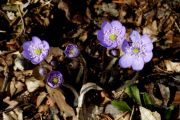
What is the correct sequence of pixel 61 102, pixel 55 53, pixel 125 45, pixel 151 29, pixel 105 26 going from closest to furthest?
pixel 125 45 < pixel 105 26 < pixel 61 102 < pixel 55 53 < pixel 151 29

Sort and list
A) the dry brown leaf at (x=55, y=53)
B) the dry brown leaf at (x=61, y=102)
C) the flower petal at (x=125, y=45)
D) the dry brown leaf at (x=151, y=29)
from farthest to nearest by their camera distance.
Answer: the dry brown leaf at (x=151, y=29), the dry brown leaf at (x=55, y=53), the dry brown leaf at (x=61, y=102), the flower petal at (x=125, y=45)

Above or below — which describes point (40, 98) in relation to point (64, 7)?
below

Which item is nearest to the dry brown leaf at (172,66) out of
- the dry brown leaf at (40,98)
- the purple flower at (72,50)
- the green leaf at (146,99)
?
the green leaf at (146,99)

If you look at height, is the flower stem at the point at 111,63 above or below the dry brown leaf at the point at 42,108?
above

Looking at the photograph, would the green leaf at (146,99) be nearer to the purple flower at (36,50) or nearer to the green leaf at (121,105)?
the green leaf at (121,105)

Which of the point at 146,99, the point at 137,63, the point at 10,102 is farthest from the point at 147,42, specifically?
the point at 10,102

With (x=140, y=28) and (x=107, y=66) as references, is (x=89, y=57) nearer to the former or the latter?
(x=107, y=66)

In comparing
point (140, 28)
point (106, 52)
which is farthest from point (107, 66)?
point (140, 28)

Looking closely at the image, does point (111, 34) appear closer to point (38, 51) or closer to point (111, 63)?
point (111, 63)
